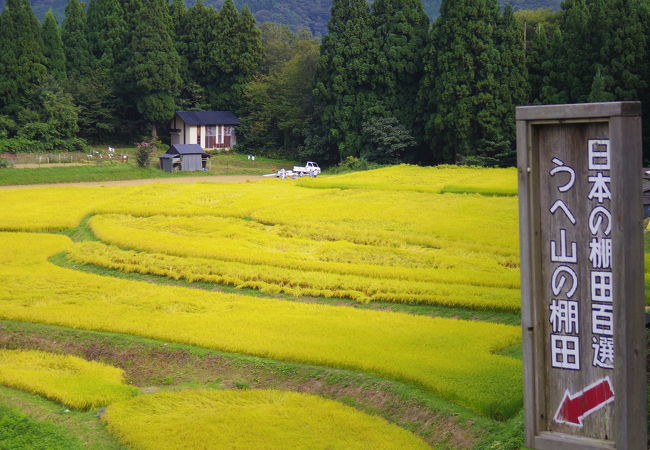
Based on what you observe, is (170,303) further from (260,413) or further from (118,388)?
(260,413)

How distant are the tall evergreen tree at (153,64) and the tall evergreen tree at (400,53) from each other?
36.3 feet

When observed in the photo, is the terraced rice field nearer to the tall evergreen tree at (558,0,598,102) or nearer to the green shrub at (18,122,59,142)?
the tall evergreen tree at (558,0,598,102)

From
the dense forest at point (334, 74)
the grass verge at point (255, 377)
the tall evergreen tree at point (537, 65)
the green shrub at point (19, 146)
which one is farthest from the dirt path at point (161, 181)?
the grass verge at point (255, 377)

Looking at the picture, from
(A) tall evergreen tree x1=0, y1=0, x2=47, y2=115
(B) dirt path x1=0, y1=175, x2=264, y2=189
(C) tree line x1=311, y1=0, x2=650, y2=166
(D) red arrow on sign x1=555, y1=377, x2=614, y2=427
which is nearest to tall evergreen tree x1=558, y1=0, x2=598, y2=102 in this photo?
(C) tree line x1=311, y1=0, x2=650, y2=166

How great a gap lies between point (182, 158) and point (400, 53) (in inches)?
400

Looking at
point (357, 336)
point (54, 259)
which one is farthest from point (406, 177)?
point (357, 336)

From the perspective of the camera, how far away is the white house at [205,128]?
4819 cm

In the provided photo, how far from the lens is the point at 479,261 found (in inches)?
658

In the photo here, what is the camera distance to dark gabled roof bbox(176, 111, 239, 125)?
157 feet

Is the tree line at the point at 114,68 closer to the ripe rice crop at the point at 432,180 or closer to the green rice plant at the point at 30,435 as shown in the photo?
the ripe rice crop at the point at 432,180

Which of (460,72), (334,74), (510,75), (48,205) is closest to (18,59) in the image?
(334,74)

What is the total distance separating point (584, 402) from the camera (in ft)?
18.3

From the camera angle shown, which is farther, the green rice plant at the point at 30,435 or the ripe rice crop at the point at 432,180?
the ripe rice crop at the point at 432,180

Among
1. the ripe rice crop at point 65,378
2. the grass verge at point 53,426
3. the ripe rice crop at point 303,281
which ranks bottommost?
the grass verge at point 53,426
